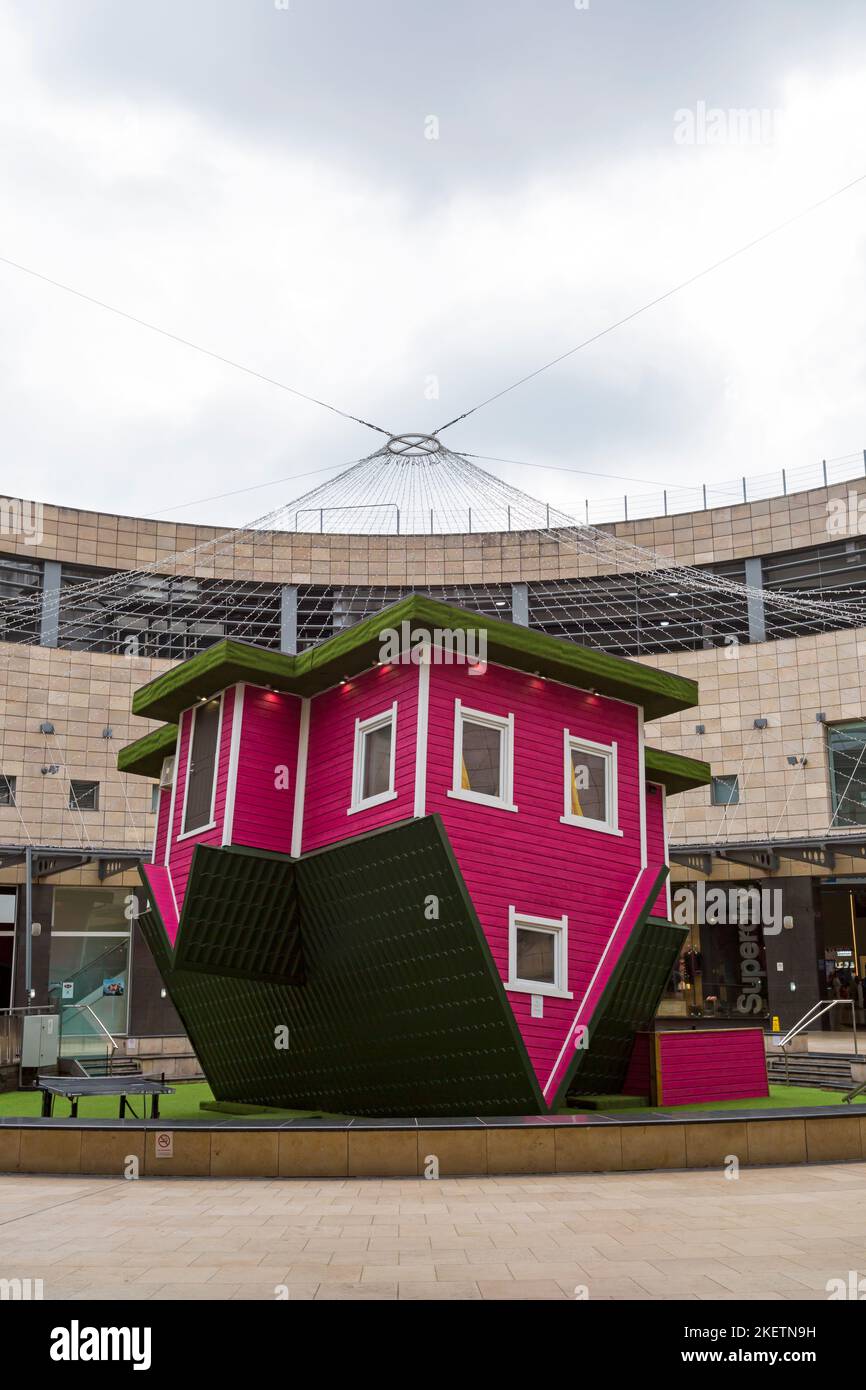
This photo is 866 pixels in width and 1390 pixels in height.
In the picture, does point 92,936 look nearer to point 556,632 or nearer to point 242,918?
point 556,632

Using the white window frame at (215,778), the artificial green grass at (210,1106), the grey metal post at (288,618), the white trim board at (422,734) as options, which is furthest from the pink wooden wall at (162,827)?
the grey metal post at (288,618)

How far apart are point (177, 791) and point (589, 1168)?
363 inches

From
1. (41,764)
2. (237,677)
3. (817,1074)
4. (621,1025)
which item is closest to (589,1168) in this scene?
(621,1025)

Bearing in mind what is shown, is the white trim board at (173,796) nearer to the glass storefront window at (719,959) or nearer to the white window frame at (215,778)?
the white window frame at (215,778)

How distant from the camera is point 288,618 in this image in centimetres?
4297

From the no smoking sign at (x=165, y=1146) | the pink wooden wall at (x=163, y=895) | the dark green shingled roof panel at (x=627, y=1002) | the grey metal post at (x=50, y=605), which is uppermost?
the grey metal post at (x=50, y=605)

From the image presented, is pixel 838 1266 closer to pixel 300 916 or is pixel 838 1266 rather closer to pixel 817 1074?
pixel 300 916

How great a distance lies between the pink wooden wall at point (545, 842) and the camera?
16.7 meters

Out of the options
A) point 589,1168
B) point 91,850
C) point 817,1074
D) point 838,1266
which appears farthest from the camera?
point 91,850

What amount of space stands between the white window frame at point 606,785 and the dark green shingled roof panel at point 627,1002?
1294 millimetres

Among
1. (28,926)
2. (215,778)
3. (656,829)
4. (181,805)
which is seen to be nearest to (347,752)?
(215,778)

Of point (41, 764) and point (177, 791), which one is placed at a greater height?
point (41, 764)

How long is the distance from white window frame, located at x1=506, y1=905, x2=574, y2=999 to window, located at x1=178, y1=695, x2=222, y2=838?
486 centimetres

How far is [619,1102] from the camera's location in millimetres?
18391
